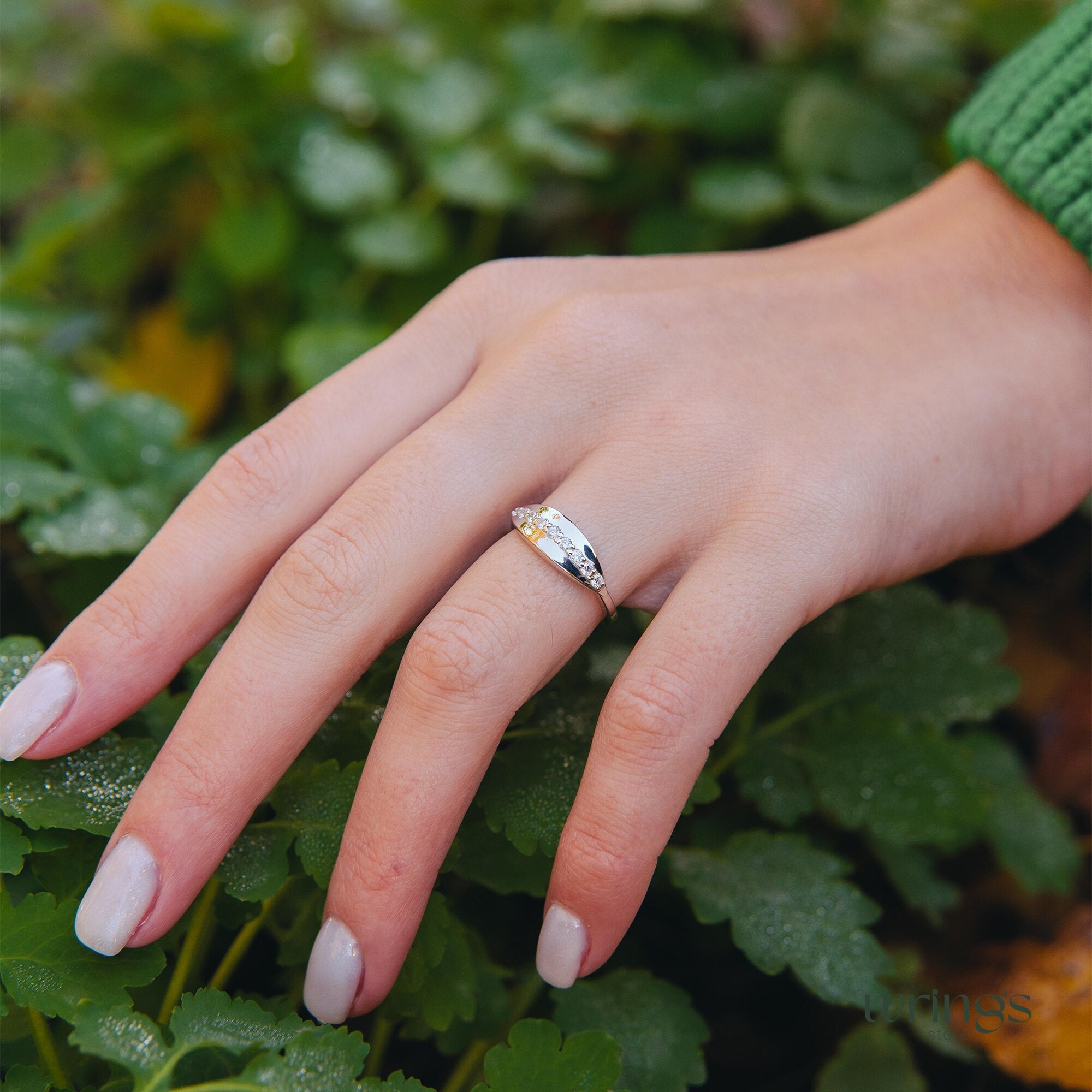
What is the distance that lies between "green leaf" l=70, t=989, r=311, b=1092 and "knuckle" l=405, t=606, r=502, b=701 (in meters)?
0.30

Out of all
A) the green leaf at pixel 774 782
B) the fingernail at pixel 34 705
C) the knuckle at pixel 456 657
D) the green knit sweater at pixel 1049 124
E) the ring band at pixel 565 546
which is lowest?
the fingernail at pixel 34 705

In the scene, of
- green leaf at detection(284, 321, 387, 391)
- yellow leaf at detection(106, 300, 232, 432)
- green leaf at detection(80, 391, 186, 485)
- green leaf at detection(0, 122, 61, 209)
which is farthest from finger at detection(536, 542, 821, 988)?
green leaf at detection(0, 122, 61, 209)

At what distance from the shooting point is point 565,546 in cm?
82

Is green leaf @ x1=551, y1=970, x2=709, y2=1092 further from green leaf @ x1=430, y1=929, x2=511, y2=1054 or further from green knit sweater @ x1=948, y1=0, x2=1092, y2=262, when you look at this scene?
green knit sweater @ x1=948, y1=0, x2=1092, y2=262

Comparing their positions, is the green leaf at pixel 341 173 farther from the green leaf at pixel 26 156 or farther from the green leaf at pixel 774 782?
the green leaf at pixel 774 782

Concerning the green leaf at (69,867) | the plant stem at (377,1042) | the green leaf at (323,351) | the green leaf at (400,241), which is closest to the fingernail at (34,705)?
the green leaf at (69,867)

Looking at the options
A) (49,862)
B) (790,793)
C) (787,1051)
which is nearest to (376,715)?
(49,862)

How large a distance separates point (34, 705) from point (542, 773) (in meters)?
0.49

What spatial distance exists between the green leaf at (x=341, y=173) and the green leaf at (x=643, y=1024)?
1454mm

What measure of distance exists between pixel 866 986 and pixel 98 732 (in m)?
0.80

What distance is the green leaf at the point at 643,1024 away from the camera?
2.85ft

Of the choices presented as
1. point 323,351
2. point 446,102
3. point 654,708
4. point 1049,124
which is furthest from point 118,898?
point 446,102

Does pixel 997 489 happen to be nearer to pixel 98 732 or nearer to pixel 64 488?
pixel 98 732

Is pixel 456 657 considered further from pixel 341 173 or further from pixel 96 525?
pixel 341 173
